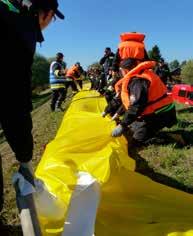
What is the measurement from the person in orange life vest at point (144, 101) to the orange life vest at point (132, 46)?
144mm

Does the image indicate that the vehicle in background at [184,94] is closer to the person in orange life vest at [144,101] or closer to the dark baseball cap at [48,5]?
the person in orange life vest at [144,101]

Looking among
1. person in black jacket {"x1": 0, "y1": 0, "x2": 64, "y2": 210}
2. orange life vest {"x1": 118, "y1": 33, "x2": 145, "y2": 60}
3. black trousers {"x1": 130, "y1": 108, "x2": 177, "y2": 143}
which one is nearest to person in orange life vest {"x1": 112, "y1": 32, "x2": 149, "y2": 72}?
orange life vest {"x1": 118, "y1": 33, "x2": 145, "y2": 60}

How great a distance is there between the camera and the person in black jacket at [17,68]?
229 centimetres

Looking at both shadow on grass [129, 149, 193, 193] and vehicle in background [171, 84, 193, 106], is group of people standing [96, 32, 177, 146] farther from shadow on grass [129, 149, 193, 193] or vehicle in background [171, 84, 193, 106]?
vehicle in background [171, 84, 193, 106]

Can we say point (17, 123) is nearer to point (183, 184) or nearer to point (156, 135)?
point (183, 184)

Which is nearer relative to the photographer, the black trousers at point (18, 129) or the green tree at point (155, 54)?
the black trousers at point (18, 129)

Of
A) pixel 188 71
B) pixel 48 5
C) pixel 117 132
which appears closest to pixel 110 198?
pixel 48 5

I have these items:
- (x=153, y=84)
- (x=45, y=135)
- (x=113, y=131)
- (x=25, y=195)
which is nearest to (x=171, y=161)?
(x=113, y=131)

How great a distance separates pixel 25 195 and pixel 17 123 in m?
0.41

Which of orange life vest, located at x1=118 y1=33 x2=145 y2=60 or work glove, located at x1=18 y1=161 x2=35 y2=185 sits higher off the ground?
orange life vest, located at x1=118 y1=33 x2=145 y2=60

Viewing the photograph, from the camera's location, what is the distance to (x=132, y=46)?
6.20 meters

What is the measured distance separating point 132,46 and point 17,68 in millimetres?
4055

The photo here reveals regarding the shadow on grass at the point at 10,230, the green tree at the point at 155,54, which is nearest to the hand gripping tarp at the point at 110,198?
the shadow on grass at the point at 10,230

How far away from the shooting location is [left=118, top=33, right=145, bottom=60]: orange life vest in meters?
6.10
